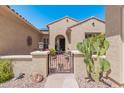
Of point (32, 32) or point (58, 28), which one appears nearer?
point (32, 32)

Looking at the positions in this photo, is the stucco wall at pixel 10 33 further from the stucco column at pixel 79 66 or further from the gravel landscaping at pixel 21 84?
the stucco column at pixel 79 66

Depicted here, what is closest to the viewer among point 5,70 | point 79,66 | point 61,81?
point 61,81

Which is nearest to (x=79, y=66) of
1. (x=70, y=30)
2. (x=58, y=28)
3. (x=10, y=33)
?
(x=10, y=33)

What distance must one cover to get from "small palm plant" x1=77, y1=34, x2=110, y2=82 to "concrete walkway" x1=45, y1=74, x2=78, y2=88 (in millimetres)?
1106

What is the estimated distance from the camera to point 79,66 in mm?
9945

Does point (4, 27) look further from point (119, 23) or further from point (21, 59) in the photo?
point (119, 23)

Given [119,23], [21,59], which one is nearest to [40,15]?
[21,59]

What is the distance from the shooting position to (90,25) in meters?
20.0

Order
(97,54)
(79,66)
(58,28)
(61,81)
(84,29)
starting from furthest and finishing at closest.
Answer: (58,28)
(84,29)
(79,66)
(61,81)
(97,54)

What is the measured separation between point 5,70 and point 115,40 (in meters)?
5.88

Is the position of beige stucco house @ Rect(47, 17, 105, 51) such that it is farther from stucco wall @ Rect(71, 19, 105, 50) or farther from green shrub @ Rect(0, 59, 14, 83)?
green shrub @ Rect(0, 59, 14, 83)

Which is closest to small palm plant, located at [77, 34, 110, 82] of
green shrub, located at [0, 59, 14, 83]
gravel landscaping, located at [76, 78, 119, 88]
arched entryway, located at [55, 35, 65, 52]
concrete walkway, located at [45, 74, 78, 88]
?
gravel landscaping, located at [76, 78, 119, 88]

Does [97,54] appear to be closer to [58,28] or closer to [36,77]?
[36,77]

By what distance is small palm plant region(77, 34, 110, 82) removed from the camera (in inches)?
344
